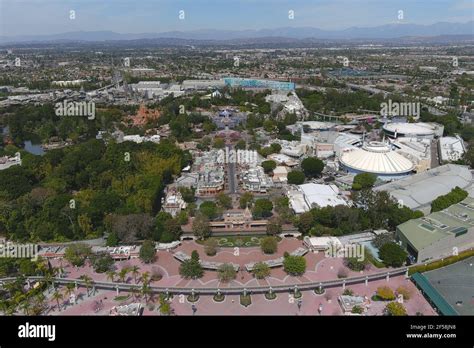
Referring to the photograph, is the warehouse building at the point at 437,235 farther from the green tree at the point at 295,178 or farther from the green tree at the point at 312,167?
the green tree at the point at 312,167

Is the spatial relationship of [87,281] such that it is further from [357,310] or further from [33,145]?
[33,145]

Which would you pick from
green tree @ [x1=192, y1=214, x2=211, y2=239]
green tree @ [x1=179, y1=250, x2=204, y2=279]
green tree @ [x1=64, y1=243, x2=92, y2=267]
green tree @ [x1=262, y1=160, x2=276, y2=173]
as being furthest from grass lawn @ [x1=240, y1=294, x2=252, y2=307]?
green tree @ [x1=262, y1=160, x2=276, y2=173]

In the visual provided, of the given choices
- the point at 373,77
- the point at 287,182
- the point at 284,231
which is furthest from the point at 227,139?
the point at 373,77

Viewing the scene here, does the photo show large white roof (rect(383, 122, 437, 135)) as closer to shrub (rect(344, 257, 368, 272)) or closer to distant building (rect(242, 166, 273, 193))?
distant building (rect(242, 166, 273, 193))

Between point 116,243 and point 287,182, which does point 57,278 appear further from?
point 287,182

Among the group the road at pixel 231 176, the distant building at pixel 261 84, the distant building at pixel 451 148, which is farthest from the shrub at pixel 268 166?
the distant building at pixel 261 84

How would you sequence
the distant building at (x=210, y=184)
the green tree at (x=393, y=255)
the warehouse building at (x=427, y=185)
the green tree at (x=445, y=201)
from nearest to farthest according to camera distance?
the green tree at (x=393, y=255), the green tree at (x=445, y=201), the warehouse building at (x=427, y=185), the distant building at (x=210, y=184)

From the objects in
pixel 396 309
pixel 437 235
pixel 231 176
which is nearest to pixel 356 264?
pixel 396 309

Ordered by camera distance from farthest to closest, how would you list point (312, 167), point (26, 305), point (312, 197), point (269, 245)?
point (312, 167), point (312, 197), point (269, 245), point (26, 305)
